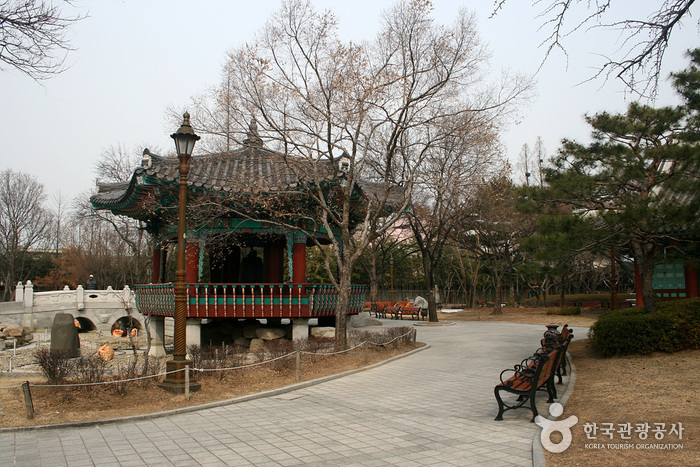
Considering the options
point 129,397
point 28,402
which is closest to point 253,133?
point 129,397

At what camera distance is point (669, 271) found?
2419cm

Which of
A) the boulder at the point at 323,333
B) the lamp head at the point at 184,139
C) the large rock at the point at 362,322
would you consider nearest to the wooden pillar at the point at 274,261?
the boulder at the point at 323,333

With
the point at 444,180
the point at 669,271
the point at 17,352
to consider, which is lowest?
the point at 17,352

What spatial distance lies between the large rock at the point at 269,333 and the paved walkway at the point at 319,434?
6.41 m

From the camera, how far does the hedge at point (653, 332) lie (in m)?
12.0

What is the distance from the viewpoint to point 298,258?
16766mm

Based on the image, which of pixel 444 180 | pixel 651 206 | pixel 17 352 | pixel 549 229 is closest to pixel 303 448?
pixel 549 229

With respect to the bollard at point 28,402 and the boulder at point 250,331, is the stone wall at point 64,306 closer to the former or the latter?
the boulder at point 250,331

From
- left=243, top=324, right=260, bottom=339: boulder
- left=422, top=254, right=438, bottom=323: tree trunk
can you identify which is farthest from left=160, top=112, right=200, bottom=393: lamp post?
left=422, top=254, right=438, bottom=323: tree trunk

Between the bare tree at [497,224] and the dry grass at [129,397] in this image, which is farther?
the bare tree at [497,224]

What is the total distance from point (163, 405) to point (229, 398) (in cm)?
112

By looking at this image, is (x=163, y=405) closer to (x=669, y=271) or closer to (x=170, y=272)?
(x=669, y=271)

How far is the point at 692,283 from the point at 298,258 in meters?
17.7

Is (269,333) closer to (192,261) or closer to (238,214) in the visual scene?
(192,261)
